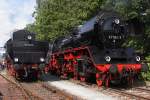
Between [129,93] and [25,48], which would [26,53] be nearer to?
[25,48]

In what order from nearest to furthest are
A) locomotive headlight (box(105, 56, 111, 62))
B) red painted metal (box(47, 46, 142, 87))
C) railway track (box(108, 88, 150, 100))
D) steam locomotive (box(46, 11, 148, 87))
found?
railway track (box(108, 88, 150, 100)) < red painted metal (box(47, 46, 142, 87)) < steam locomotive (box(46, 11, 148, 87)) < locomotive headlight (box(105, 56, 111, 62))

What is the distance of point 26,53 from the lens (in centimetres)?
2227

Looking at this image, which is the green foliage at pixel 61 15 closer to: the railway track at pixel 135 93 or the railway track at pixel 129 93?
the railway track at pixel 129 93

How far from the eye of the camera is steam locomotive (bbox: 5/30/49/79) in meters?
22.0

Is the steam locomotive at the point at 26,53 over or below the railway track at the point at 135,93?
Result: over

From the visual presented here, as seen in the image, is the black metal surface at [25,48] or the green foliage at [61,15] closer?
the black metal surface at [25,48]

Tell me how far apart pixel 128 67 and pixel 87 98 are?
3.62m

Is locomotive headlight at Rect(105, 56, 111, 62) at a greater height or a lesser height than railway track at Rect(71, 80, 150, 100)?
greater

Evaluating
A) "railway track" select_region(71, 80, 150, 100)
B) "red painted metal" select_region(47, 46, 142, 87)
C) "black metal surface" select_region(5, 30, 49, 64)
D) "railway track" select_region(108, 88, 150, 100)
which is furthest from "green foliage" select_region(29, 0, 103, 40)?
"railway track" select_region(108, 88, 150, 100)

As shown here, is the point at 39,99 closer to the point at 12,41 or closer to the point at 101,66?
the point at 101,66

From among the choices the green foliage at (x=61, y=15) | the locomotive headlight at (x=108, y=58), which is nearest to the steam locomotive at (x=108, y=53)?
the locomotive headlight at (x=108, y=58)

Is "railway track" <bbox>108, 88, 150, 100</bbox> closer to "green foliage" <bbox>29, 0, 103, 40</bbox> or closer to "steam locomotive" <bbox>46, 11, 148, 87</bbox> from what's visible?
"steam locomotive" <bbox>46, 11, 148, 87</bbox>

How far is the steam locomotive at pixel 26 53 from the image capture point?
2203cm

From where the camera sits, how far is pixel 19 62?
2203cm
